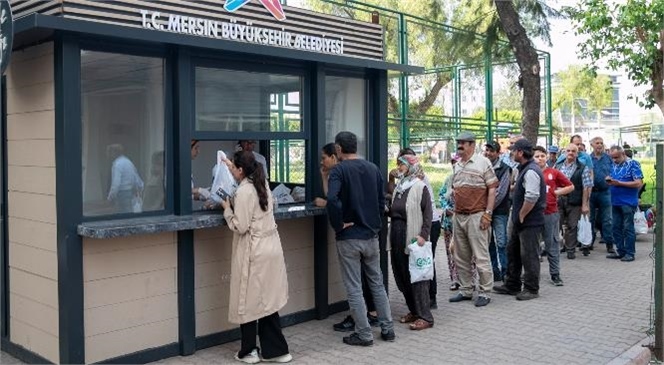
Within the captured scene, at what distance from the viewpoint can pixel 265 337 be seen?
17.4 ft

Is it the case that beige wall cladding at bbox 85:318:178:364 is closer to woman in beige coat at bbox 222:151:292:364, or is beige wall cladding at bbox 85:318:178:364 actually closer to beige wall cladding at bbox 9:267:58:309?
beige wall cladding at bbox 9:267:58:309

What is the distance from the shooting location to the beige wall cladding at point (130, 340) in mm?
4977

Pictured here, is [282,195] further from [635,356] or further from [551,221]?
[551,221]

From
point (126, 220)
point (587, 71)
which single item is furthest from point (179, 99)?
point (587, 71)

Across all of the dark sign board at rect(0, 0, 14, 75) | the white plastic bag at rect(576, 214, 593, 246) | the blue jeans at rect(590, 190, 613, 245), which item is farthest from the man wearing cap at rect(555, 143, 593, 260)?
the dark sign board at rect(0, 0, 14, 75)

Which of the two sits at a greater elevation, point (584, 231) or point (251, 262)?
point (251, 262)

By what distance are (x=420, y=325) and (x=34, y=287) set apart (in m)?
3.36

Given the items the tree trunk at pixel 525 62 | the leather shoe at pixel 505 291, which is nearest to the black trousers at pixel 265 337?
the leather shoe at pixel 505 291

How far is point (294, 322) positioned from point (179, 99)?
2.42 m

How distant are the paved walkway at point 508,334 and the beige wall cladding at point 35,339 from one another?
0.67ft

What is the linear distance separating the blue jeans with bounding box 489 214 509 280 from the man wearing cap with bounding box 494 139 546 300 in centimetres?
45

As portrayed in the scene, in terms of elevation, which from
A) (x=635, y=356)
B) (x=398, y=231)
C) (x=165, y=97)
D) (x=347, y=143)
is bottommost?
(x=635, y=356)

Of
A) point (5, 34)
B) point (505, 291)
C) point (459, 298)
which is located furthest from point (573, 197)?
point (5, 34)

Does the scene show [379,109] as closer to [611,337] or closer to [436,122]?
[611,337]
